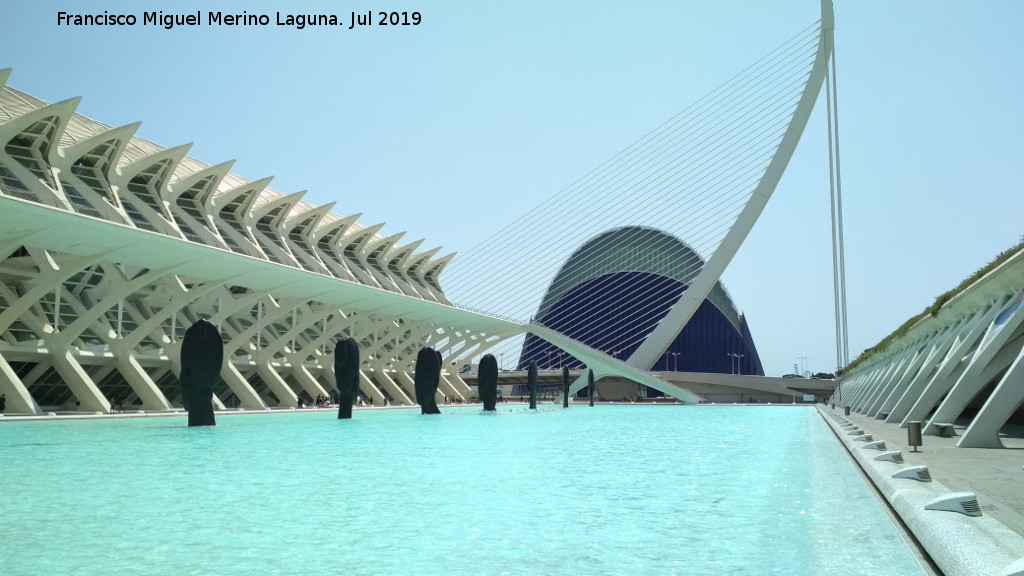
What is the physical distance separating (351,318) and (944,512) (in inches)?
1359

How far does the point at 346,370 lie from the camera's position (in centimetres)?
2423

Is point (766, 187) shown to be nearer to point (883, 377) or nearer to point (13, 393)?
point (883, 377)

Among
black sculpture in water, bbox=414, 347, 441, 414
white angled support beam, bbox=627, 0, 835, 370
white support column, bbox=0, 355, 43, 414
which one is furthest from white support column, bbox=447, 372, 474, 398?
white support column, bbox=0, 355, 43, 414

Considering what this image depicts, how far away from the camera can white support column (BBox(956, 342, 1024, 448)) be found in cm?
907

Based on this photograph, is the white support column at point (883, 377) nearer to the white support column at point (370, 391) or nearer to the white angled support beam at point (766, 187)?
the white angled support beam at point (766, 187)

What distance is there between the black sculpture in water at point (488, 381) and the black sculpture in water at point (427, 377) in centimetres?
513

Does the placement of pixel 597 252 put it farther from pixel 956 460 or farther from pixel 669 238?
pixel 956 460

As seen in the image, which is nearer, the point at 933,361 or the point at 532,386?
the point at 933,361

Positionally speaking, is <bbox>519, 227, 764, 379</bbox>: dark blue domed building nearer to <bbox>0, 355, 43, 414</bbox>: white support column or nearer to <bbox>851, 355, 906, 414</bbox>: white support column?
<bbox>851, 355, 906, 414</bbox>: white support column

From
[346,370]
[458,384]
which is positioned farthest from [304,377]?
[458,384]

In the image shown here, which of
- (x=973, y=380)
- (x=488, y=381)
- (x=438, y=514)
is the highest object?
(x=973, y=380)

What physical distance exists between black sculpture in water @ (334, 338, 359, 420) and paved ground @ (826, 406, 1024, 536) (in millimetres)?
15256

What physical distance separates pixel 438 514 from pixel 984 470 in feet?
16.2

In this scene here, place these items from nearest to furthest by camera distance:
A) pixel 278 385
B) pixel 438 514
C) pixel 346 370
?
pixel 438 514, pixel 346 370, pixel 278 385
